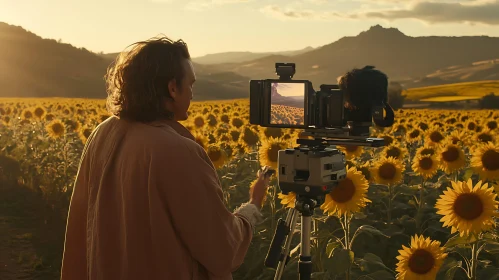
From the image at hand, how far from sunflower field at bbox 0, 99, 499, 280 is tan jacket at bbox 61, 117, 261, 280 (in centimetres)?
82

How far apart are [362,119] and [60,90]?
253ft

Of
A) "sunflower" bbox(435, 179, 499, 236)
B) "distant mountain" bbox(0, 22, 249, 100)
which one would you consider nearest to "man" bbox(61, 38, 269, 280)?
"sunflower" bbox(435, 179, 499, 236)

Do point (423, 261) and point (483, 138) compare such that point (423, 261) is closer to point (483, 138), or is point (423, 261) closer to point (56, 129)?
point (483, 138)

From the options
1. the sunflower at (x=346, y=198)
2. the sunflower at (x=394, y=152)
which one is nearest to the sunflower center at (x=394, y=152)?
the sunflower at (x=394, y=152)

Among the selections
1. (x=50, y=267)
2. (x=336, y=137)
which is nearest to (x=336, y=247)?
(x=336, y=137)

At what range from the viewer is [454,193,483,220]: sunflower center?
3473mm

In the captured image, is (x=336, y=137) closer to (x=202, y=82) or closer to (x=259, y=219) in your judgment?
(x=259, y=219)

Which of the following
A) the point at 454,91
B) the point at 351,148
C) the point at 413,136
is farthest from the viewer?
the point at 454,91

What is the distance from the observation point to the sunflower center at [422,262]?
337 centimetres

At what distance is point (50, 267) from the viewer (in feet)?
19.2

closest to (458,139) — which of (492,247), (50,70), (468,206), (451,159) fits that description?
(451,159)

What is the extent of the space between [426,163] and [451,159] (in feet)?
0.97

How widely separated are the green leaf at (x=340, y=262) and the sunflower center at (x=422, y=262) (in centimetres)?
31

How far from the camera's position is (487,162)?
195 inches
